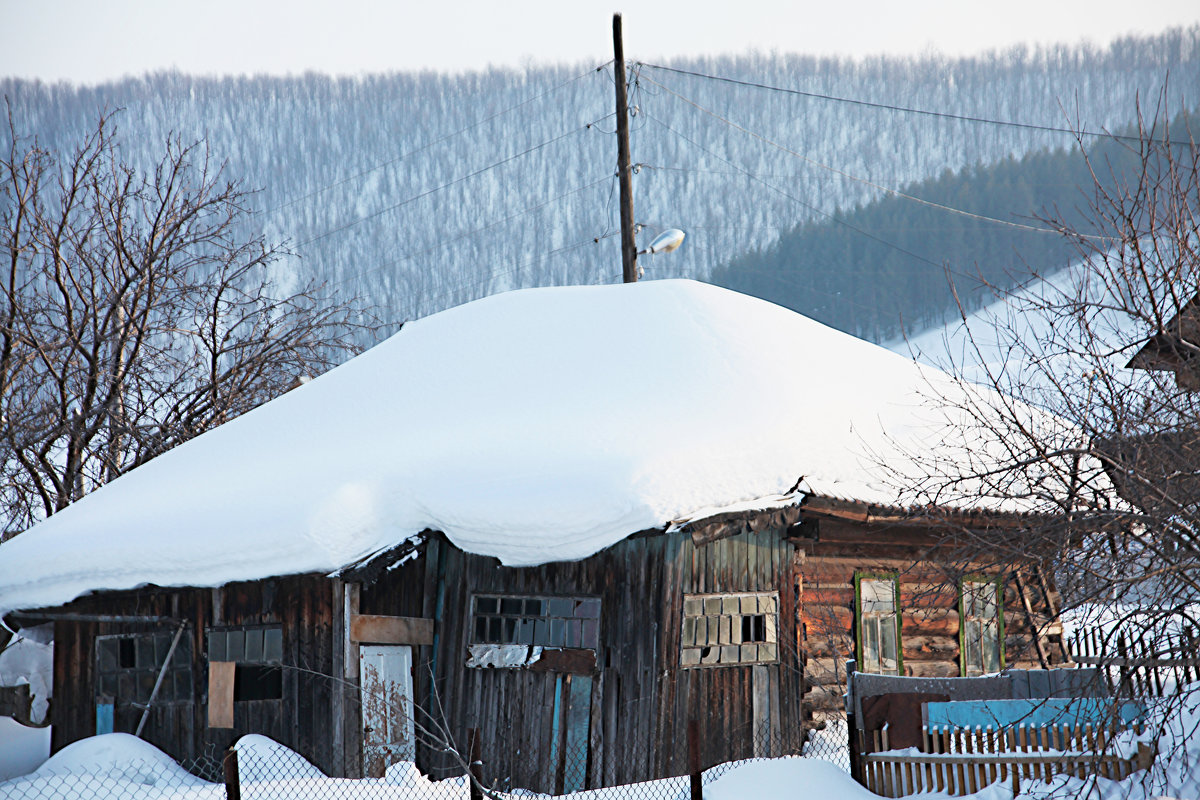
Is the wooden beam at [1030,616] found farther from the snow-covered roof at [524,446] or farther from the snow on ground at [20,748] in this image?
the snow on ground at [20,748]

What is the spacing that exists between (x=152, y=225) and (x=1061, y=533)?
67.0 ft

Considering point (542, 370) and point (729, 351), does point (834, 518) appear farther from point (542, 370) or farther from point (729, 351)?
point (542, 370)

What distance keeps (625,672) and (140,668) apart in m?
6.22

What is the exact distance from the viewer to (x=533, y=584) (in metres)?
11.7

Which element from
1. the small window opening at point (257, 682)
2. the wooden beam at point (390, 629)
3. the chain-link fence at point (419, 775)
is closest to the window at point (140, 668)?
the small window opening at point (257, 682)

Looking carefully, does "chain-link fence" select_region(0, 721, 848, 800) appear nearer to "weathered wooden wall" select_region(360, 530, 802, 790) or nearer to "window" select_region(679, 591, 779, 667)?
"weathered wooden wall" select_region(360, 530, 802, 790)

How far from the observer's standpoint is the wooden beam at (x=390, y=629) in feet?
38.3

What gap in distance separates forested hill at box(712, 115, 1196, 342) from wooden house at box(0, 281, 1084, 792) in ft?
291

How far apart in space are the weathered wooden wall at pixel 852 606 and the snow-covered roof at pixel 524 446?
2.76 feet

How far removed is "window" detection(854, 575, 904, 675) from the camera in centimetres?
1253

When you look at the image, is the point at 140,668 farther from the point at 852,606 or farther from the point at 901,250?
the point at 901,250

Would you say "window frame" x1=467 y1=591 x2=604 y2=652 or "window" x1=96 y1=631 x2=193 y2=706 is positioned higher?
"window frame" x1=467 y1=591 x2=604 y2=652

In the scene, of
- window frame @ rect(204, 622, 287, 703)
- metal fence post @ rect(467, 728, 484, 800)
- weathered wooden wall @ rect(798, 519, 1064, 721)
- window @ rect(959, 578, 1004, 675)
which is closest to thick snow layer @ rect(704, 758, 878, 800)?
metal fence post @ rect(467, 728, 484, 800)

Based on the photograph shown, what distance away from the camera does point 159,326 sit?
2308cm
